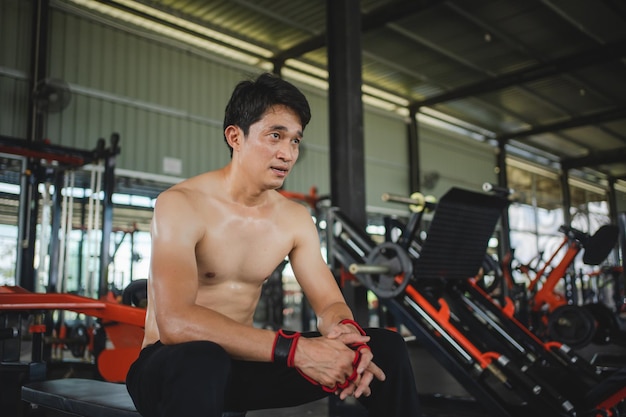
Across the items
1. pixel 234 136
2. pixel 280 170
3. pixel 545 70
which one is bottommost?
pixel 280 170

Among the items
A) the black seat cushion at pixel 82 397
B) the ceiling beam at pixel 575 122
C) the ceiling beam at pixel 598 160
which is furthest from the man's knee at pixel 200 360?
the ceiling beam at pixel 598 160

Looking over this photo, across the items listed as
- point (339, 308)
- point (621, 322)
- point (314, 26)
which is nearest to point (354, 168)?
point (339, 308)

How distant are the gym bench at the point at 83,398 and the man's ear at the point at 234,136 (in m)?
0.74

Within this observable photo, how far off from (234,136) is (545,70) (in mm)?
8316

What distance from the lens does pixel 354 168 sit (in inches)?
145

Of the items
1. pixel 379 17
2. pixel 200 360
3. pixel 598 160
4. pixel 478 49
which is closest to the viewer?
pixel 200 360

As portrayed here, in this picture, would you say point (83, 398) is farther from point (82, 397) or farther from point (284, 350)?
point (284, 350)

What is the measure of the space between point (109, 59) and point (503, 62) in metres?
6.19

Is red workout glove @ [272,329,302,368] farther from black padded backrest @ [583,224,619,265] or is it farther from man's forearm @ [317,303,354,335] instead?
black padded backrest @ [583,224,619,265]

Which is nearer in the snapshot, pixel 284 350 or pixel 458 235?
pixel 284 350

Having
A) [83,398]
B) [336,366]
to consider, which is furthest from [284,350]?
[83,398]

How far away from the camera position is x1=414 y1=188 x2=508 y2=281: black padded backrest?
2.75 meters

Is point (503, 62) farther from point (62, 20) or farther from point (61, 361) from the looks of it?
point (61, 361)

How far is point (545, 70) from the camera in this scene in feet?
28.3
